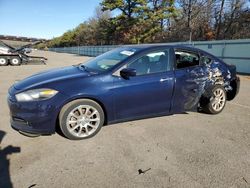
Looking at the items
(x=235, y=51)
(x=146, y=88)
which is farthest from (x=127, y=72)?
(x=235, y=51)

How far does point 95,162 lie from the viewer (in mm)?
3186

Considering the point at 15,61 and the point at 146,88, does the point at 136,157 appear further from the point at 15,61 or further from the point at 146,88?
the point at 15,61

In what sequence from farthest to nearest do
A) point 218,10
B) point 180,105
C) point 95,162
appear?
point 218,10, point 180,105, point 95,162

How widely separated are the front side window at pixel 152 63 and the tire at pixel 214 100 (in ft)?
4.07

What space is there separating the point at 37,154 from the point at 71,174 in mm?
762

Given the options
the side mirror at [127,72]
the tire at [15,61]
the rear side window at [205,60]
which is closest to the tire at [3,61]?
the tire at [15,61]

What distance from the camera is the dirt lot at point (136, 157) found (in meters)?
2.79

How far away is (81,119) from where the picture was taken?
3.83m

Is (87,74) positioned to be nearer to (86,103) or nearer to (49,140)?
(86,103)

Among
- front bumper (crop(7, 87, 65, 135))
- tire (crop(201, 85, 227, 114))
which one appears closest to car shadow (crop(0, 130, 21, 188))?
front bumper (crop(7, 87, 65, 135))

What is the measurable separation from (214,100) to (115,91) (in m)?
2.47

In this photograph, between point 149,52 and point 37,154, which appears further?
point 149,52

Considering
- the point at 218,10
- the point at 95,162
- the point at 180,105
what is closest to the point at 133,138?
the point at 95,162

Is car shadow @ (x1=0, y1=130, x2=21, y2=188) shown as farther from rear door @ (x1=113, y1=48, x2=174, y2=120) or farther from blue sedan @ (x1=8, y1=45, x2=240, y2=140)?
rear door @ (x1=113, y1=48, x2=174, y2=120)
